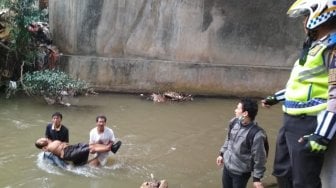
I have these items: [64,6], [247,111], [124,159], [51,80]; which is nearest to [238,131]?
[247,111]

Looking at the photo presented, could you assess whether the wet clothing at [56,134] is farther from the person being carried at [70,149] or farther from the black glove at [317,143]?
the black glove at [317,143]

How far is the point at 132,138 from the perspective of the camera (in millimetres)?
8602

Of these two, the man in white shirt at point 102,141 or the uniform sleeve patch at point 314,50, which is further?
the man in white shirt at point 102,141

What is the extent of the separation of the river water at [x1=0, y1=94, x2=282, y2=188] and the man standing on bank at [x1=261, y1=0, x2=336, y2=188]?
10.5 feet

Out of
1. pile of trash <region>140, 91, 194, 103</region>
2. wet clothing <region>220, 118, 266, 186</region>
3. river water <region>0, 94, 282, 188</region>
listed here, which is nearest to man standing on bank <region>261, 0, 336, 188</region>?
wet clothing <region>220, 118, 266, 186</region>

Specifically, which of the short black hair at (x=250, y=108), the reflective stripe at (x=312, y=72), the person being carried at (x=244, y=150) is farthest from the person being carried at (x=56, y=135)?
the reflective stripe at (x=312, y=72)

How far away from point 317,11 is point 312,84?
18.9 inches

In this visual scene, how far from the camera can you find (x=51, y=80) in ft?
34.1

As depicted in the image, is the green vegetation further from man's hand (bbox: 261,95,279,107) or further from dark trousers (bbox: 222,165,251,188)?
man's hand (bbox: 261,95,279,107)

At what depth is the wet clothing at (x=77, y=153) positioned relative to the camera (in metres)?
6.88

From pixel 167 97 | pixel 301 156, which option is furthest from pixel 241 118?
pixel 167 97

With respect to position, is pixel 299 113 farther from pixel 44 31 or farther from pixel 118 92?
pixel 44 31

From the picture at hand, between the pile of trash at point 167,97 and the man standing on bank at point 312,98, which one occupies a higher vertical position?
the man standing on bank at point 312,98

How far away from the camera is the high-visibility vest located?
3.10 meters
